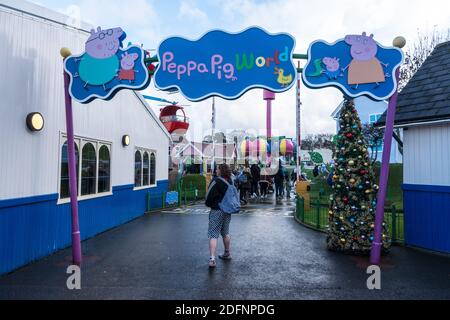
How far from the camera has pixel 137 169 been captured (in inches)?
459

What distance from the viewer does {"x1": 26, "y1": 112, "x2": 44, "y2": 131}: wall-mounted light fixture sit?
587 cm

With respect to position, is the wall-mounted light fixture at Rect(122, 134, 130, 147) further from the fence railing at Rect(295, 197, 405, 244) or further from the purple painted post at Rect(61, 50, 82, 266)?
the fence railing at Rect(295, 197, 405, 244)

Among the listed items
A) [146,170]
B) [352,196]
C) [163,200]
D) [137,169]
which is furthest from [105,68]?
[163,200]

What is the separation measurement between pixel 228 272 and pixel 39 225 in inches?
140

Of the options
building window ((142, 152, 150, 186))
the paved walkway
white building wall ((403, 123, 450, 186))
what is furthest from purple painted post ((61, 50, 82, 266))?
white building wall ((403, 123, 450, 186))

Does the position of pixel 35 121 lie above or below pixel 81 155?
above

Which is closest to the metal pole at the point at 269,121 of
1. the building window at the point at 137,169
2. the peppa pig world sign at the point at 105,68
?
the building window at the point at 137,169

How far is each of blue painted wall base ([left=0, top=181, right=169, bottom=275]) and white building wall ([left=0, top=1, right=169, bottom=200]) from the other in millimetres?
240

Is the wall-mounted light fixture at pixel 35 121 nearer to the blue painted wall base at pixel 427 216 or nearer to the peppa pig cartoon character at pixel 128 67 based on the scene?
the peppa pig cartoon character at pixel 128 67

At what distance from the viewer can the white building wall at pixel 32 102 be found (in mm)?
5449

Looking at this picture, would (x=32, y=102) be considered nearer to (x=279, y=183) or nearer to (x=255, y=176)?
(x=255, y=176)

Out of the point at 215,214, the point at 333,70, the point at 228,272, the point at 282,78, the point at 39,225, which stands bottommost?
the point at 228,272

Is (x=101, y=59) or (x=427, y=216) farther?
(x=427, y=216)
